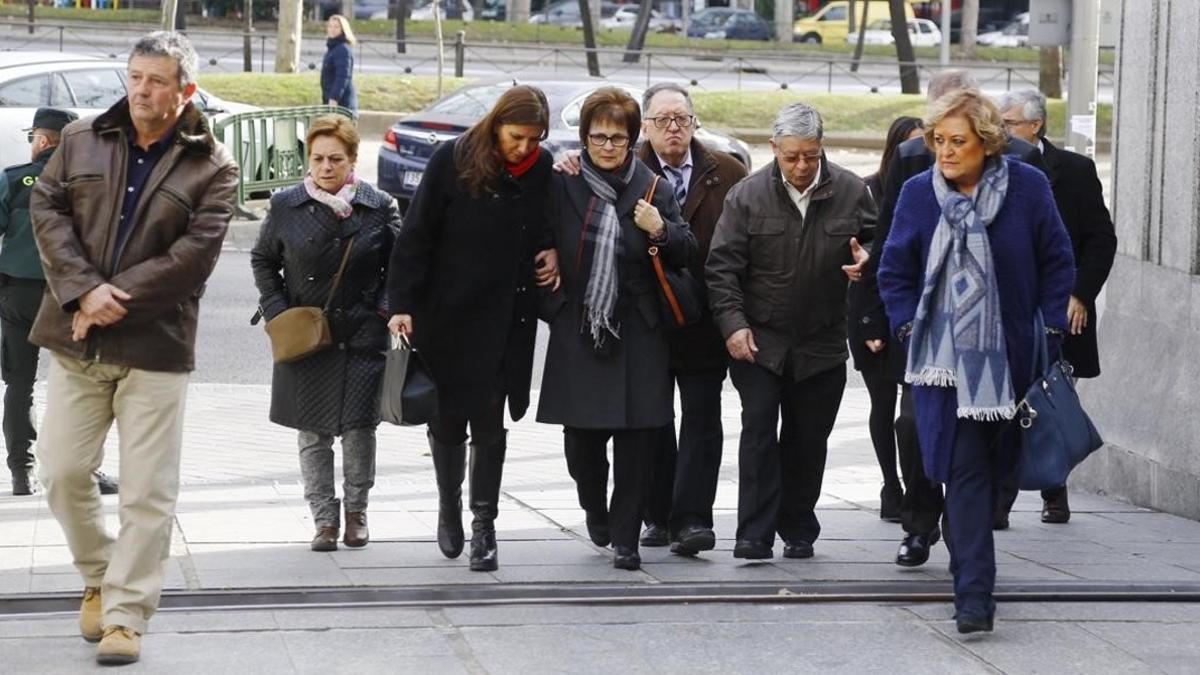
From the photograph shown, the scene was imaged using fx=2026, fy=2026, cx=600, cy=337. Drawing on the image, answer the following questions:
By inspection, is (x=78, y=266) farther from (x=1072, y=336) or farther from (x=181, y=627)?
(x=1072, y=336)

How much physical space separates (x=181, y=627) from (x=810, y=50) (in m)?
51.2

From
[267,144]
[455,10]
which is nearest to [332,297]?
[267,144]

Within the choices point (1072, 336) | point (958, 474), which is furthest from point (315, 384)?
point (1072, 336)

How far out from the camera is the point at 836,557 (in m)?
7.45

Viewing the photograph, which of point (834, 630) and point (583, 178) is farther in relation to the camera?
point (583, 178)

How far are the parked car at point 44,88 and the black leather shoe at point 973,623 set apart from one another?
12053 millimetres

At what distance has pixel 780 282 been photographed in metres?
7.24

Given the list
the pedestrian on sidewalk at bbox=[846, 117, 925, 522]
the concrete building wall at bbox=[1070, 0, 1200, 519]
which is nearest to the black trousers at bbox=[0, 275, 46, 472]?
the pedestrian on sidewalk at bbox=[846, 117, 925, 522]

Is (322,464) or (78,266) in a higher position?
(78,266)

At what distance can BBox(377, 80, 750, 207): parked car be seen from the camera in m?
19.1

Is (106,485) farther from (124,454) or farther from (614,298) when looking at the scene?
(124,454)

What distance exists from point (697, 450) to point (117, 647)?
2.54 meters

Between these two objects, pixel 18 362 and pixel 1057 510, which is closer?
pixel 18 362

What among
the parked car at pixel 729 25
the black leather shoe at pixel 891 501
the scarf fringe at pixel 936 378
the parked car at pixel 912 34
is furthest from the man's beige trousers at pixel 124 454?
the parked car at pixel 912 34
